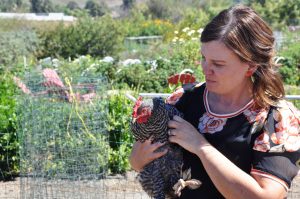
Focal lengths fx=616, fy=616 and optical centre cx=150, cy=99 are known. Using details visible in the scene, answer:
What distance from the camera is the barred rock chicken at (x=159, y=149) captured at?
2.18 metres

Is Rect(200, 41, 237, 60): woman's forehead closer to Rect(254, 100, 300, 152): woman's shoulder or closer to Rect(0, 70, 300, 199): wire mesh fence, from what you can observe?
Rect(254, 100, 300, 152): woman's shoulder

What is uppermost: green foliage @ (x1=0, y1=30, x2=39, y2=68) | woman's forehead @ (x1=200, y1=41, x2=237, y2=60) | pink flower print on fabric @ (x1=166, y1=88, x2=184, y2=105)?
woman's forehead @ (x1=200, y1=41, x2=237, y2=60)

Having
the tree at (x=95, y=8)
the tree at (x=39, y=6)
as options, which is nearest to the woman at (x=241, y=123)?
the tree at (x=95, y=8)

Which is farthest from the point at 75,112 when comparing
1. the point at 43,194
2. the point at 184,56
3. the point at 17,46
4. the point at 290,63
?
the point at 17,46

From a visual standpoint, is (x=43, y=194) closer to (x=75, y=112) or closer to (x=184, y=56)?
(x=75, y=112)

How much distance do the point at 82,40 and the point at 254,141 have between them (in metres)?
20.1

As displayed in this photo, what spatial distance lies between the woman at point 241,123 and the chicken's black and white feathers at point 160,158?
0.05 m

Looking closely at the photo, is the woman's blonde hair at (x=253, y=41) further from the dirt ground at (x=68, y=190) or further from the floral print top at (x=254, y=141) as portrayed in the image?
the dirt ground at (x=68, y=190)

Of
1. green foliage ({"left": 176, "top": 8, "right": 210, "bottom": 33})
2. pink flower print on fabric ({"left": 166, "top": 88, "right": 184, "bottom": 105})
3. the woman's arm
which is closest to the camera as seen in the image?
the woman's arm

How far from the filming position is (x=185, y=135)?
2059 millimetres

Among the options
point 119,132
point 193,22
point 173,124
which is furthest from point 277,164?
point 193,22

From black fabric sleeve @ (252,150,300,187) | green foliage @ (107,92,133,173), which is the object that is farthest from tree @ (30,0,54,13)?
black fabric sleeve @ (252,150,300,187)

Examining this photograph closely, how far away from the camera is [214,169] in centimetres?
196

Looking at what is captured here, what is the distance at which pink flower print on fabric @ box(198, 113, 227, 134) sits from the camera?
2107 mm
